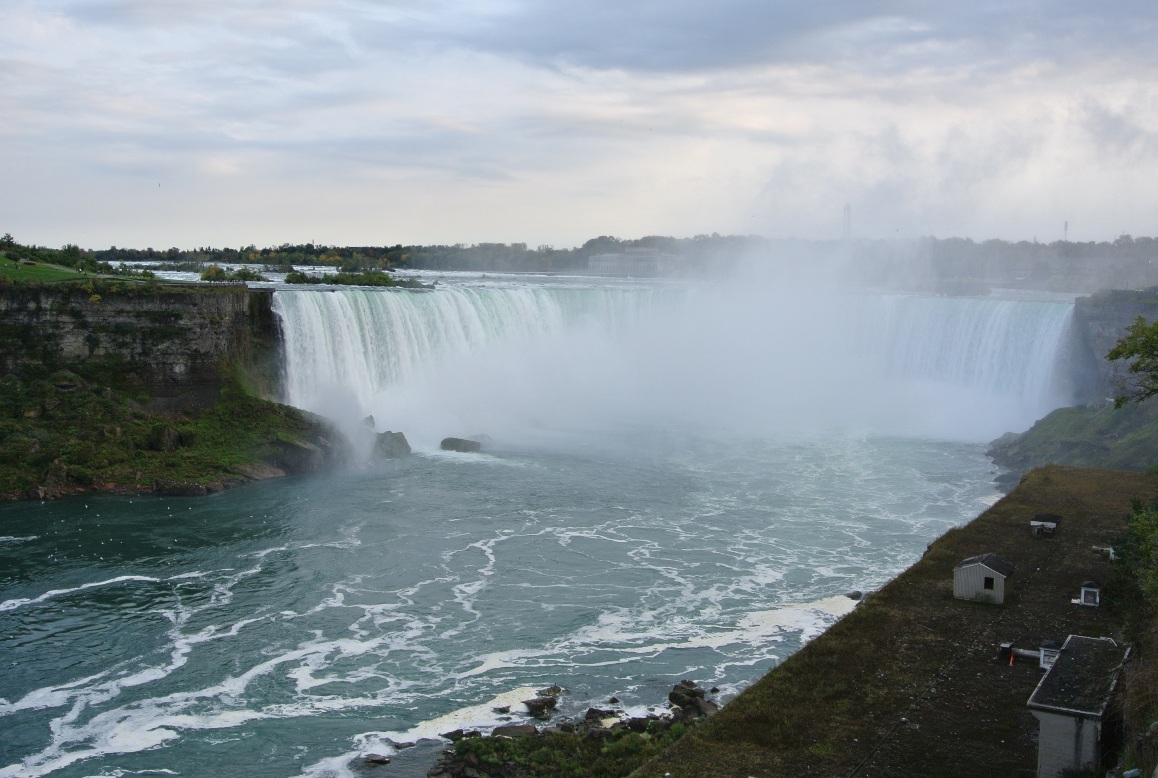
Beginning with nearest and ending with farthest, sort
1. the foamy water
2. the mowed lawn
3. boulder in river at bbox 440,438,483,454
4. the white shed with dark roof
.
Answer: the foamy water
the white shed with dark roof
the mowed lawn
boulder in river at bbox 440,438,483,454

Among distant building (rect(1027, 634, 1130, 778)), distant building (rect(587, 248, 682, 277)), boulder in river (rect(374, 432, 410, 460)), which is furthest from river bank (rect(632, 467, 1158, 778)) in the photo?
distant building (rect(587, 248, 682, 277))

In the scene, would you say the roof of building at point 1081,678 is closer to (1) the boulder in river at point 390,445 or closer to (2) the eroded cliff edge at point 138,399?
(2) the eroded cliff edge at point 138,399

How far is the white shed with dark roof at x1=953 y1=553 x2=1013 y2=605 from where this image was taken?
14.6m

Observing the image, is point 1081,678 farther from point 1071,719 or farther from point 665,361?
point 665,361

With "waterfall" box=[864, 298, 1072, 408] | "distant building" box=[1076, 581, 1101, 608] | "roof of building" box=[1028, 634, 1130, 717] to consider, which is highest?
"waterfall" box=[864, 298, 1072, 408]

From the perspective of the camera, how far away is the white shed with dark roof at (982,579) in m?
14.6

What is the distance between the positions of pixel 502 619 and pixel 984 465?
18.2 meters

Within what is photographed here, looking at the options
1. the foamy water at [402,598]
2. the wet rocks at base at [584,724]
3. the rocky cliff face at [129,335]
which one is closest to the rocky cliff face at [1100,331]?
the foamy water at [402,598]

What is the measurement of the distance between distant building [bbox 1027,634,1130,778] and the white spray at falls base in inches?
909

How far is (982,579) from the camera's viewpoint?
48.2 ft

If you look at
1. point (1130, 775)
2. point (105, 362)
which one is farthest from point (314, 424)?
point (1130, 775)

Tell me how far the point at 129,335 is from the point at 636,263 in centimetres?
5702

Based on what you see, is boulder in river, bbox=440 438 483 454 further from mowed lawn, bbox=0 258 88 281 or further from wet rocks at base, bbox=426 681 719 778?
wet rocks at base, bbox=426 681 719 778

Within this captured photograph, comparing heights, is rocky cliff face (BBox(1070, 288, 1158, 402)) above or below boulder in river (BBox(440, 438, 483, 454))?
above
